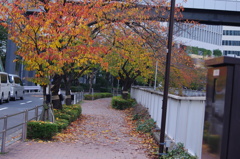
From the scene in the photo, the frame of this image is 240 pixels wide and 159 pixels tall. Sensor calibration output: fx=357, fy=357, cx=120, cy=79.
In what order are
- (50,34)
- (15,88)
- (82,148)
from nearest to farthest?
(82,148), (50,34), (15,88)

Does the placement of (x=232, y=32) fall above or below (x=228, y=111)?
above

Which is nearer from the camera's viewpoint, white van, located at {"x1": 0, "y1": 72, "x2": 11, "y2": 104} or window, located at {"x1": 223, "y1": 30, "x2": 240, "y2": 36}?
white van, located at {"x1": 0, "y1": 72, "x2": 11, "y2": 104}

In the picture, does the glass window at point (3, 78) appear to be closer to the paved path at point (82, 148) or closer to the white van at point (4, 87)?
the white van at point (4, 87)

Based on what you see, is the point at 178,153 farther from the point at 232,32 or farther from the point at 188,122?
the point at 232,32

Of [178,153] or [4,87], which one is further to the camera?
[4,87]

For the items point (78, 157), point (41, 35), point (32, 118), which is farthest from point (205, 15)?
point (78, 157)

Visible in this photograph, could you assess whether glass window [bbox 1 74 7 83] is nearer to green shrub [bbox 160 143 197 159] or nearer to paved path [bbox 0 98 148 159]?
paved path [bbox 0 98 148 159]

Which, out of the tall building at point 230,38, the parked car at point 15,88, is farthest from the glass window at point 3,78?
the tall building at point 230,38

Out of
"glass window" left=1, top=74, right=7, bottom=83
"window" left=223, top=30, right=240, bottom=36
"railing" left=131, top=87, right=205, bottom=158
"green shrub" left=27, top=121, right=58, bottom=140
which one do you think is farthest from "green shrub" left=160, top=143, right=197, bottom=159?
"window" left=223, top=30, right=240, bottom=36

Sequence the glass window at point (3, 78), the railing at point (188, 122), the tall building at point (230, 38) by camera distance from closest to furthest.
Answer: the railing at point (188, 122)
the glass window at point (3, 78)
the tall building at point (230, 38)

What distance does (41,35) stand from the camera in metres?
12.9

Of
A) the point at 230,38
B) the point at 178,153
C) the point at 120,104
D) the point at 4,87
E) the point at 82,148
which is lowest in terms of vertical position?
the point at 120,104

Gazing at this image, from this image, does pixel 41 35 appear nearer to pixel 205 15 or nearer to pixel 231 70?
pixel 231 70

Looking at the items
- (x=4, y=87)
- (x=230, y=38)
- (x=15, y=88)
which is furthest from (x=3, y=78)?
(x=230, y=38)
